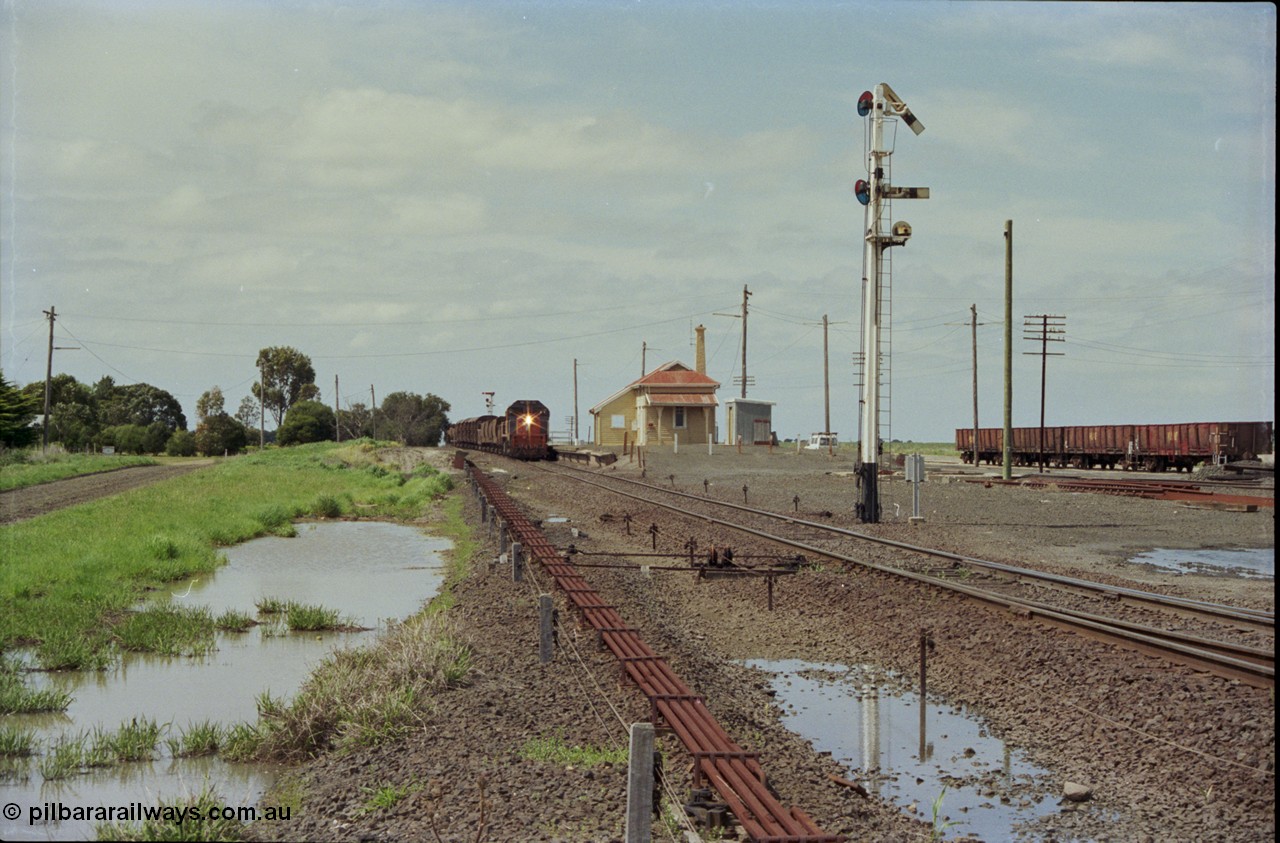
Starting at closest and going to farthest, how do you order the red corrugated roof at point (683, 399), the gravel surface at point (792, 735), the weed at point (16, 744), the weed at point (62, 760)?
the gravel surface at point (792, 735)
the weed at point (62, 760)
the weed at point (16, 744)
the red corrugated roof at point (683, 399)

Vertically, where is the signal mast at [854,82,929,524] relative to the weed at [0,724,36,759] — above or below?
above

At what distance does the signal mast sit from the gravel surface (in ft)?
15.4

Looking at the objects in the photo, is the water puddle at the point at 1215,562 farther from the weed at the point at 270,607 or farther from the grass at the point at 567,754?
the weed at the point at 270,607

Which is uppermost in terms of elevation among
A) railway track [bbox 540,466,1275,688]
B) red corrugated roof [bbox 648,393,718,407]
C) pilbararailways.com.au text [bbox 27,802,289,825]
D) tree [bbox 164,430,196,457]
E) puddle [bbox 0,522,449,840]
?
red corrugated roof [bbox 648,393,718,407]

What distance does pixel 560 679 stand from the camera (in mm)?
9047

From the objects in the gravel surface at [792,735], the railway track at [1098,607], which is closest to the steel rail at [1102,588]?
the railway track at [1098,607]

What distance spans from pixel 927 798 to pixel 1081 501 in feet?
77.9

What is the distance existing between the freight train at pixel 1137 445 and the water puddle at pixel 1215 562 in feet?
77.4

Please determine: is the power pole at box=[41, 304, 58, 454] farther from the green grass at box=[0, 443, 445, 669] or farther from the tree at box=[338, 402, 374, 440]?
the tree at box=[338, 402, 374, 440]

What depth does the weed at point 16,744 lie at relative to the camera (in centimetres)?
780

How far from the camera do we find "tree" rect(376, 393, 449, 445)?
364 feet

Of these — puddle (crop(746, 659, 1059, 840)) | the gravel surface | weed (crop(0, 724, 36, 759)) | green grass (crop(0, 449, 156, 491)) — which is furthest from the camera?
green grass (crop(0, 449, 156, 491))

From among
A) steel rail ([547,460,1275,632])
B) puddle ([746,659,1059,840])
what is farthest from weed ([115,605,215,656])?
steel rail ([547,460,1275,632])

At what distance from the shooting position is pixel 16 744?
7883 millimetres
